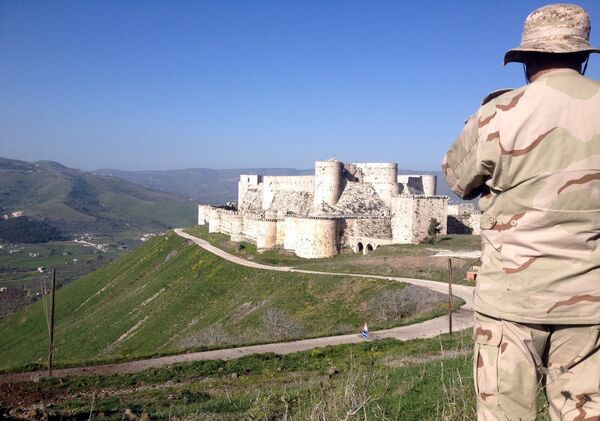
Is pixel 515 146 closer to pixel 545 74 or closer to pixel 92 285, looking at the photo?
pixel 545 74

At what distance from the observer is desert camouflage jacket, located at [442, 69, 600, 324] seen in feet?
9.44

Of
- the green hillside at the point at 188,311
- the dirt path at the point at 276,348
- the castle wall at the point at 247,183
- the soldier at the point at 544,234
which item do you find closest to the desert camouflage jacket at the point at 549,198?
the soldier at the point at 544,234

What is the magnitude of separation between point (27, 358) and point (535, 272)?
134 ft

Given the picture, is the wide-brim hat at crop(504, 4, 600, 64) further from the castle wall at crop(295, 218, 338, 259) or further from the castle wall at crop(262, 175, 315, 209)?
the castle wall at crop(262, 175, 315, 209)

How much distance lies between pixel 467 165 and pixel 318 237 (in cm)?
3577

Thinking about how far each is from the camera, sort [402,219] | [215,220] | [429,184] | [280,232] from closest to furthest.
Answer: [402,219]
[280,232]
[429,184]
[215,220]

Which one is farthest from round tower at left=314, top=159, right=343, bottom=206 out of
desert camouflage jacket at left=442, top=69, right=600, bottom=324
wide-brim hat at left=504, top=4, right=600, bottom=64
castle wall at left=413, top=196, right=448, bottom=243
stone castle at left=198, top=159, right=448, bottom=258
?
desert camouflage jacket at left=442, top=69, right=600, bottom=324

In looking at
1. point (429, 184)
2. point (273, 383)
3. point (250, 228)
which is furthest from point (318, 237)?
point (273, 383)

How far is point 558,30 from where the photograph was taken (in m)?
3.12

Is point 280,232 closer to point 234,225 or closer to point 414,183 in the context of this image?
point 234,225

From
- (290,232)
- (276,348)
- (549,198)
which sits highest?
(549,198)

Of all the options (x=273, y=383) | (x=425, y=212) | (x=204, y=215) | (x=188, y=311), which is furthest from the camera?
(x=204, y=215)

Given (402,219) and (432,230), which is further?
(402,219)

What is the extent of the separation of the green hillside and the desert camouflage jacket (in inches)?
649
